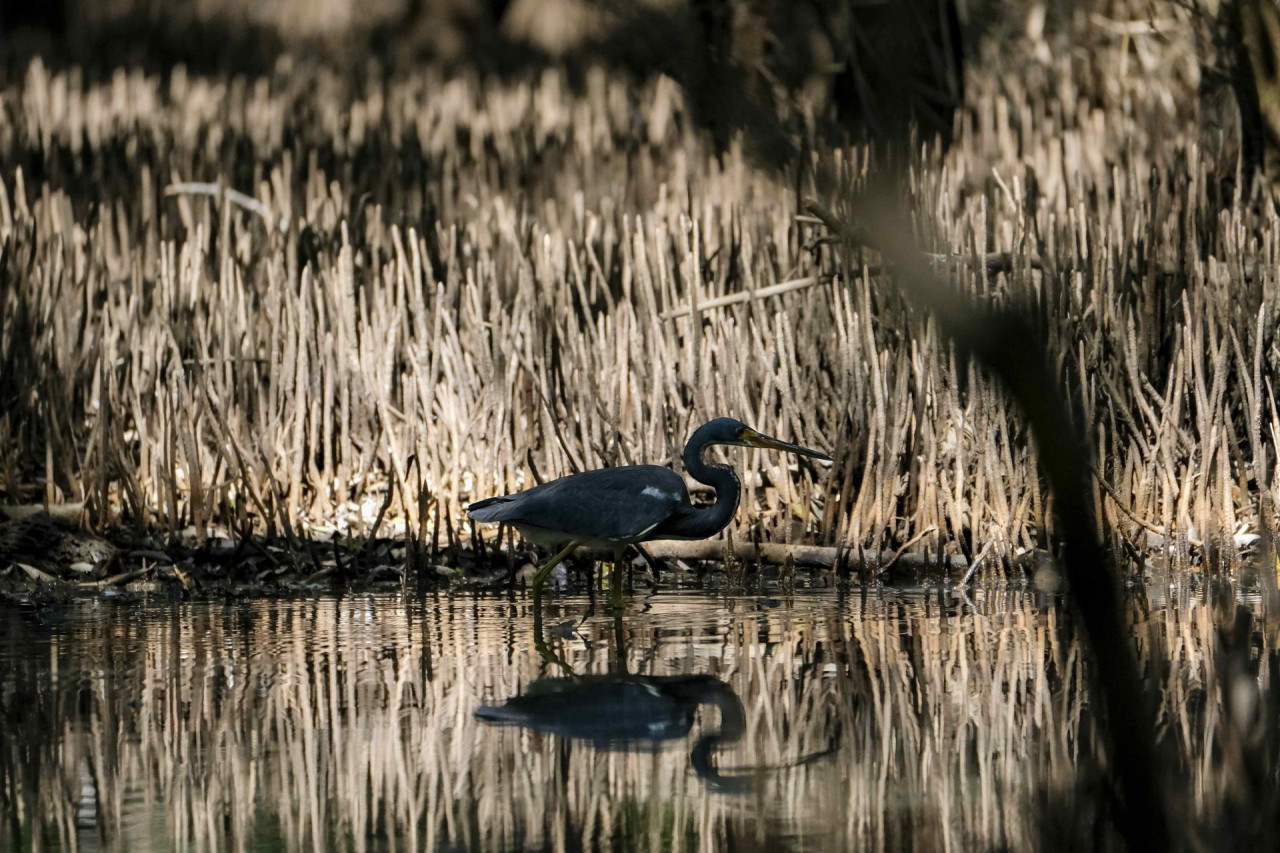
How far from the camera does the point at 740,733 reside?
4348mm

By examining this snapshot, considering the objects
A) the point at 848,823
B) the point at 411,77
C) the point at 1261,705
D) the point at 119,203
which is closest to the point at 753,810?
the point at 848,823

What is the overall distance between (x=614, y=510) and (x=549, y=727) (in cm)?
230

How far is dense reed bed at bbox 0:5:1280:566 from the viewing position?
740cm

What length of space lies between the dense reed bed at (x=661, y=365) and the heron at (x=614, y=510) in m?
0.67


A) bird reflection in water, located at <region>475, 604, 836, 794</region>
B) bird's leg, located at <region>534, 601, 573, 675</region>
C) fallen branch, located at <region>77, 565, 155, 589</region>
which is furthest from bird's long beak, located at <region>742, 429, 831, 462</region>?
fallen branch, located at <region>77, 565, 155, 589</region>

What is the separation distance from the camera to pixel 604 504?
6727 mm

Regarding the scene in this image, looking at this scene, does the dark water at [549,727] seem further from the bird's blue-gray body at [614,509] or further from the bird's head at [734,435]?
the bird's head at [734,435]

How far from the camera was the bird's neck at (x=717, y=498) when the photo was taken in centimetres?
696

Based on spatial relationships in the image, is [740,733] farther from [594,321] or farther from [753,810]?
[594,321]

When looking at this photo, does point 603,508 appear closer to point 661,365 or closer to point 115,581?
point 661,365

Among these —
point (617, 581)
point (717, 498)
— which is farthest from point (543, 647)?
point (717, 498)

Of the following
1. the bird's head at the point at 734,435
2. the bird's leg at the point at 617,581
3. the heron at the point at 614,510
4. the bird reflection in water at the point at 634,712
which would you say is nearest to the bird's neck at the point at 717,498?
the heron at the point at 614,510

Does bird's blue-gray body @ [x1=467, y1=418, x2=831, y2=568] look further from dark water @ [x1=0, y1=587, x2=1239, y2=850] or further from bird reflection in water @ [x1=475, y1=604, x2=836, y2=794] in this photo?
bird reflection in water @ [x1=475, y1=604, x2=836, y2=794]

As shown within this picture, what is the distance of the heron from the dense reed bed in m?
0.67
